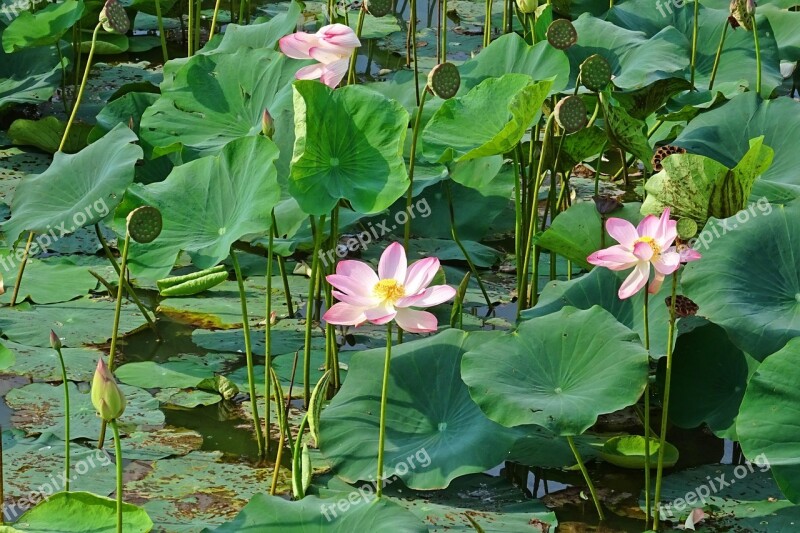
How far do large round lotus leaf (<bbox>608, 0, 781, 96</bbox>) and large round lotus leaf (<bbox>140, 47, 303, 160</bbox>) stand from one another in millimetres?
1162

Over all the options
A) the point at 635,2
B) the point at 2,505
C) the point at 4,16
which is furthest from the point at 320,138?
the point at 4,16

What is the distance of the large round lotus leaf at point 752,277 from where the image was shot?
248cm

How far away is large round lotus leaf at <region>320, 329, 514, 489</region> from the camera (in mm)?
2467

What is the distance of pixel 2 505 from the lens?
2.46m

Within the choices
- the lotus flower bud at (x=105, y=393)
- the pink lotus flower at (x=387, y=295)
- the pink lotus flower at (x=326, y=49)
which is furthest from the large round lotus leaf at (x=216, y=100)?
the lotus flower bud at (x=105, y=393)

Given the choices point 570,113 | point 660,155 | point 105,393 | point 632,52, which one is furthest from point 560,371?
point 632,52

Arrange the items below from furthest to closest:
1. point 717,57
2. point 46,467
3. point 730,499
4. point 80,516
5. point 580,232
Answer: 1. point 717,57
2. point 580,232
3. point 46,467
4. point 730,499
5. point 80,516

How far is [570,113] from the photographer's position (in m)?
2.86

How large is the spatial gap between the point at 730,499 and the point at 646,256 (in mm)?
675

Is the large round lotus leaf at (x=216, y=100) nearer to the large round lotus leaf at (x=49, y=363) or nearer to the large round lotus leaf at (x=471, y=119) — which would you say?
the large round lotus leaf at (x=471, y=119)

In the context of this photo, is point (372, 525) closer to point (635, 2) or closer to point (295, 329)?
point (295, 329)

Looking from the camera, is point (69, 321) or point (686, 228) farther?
point (69, 321)

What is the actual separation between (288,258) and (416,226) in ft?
1.56

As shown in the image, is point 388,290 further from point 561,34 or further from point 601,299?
point 561,34
